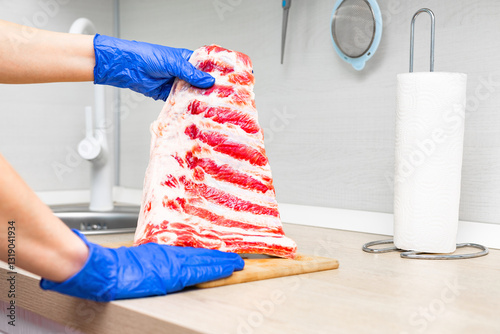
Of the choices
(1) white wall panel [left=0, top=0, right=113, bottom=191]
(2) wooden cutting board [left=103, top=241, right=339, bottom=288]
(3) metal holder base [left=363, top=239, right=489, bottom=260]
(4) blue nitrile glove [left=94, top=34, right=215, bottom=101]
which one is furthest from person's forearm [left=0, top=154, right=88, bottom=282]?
(1) white wall panel [left=0, top=0, right=113, bottom=191]

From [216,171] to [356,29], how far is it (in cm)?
55

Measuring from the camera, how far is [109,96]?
1982mm

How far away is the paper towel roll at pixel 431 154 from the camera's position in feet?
3.36

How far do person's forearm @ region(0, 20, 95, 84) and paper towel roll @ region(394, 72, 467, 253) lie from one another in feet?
2.14

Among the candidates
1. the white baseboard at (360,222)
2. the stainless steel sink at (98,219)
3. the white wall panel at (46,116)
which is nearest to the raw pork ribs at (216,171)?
the white baseboard at (360,222)

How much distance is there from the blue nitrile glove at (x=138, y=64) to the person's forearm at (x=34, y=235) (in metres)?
0.46

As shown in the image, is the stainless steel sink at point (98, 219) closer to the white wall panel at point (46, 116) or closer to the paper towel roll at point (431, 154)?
the white wall panel at point (46, 116)

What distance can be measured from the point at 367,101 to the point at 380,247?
1.28 feet

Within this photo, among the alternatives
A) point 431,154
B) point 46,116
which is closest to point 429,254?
point 431,154

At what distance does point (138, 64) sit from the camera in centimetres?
108

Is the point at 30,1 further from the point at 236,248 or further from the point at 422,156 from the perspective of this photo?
the point at 422,156

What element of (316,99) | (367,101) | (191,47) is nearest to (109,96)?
(191,47)

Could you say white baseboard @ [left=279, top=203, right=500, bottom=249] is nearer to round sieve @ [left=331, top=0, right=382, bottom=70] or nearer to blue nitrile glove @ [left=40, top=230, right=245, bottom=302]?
round sieve @ [left=331, top=0, right=382, bottom=70]

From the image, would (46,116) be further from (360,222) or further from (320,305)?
(320,305)
